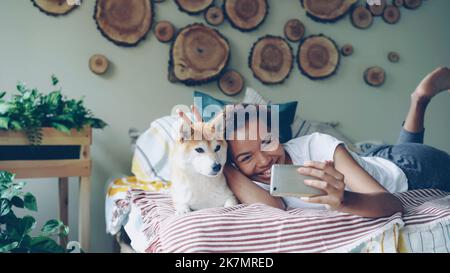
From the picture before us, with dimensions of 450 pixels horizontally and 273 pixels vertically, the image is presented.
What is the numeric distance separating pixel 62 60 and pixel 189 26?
459mm

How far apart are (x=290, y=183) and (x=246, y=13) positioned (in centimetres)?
105

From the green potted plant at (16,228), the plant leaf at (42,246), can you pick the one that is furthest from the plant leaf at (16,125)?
the plant leaf at (42,246)

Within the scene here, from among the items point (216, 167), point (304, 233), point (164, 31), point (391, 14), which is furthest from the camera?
point (391, 14)

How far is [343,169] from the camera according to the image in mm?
668

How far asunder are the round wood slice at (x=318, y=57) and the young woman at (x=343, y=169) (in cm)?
50

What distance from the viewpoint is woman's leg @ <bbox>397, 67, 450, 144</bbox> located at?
1020 millimetres

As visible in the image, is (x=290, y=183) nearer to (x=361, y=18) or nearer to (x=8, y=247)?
(x=8, y=247)

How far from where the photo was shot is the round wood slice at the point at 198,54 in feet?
4.48

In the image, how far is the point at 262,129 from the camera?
69 centimetres

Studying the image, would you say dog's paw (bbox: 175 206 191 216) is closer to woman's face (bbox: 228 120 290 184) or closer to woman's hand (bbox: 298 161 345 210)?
woman's face (bbox: 228 120 290 184)

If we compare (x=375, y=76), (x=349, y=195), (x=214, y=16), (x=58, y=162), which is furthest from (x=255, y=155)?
(x=375, y=76)

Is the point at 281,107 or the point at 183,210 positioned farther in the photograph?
the point at 281,107

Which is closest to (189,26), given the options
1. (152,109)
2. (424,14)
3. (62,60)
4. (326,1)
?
(152,109)

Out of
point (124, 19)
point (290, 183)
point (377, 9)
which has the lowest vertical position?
point (290, 183)
